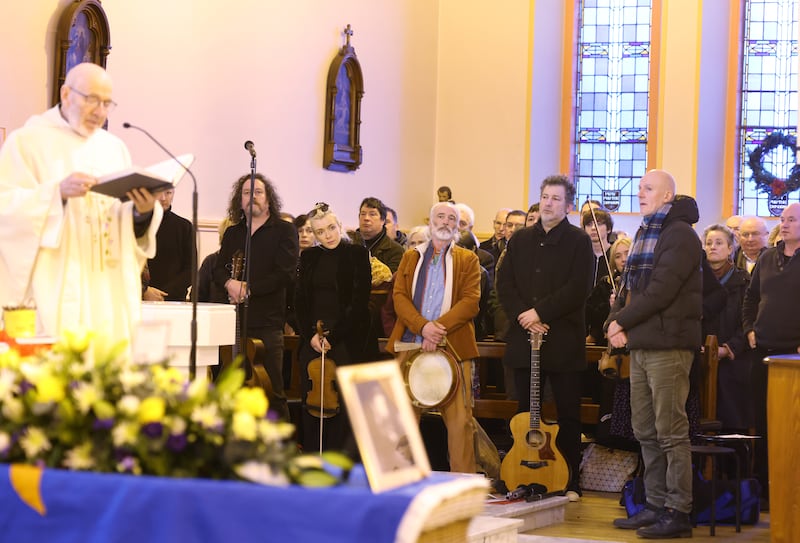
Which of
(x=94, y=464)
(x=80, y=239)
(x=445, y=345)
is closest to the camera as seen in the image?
(x=94, y=464)

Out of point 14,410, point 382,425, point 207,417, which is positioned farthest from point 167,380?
point 382,425

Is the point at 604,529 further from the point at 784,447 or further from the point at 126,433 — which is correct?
the point at 126,433

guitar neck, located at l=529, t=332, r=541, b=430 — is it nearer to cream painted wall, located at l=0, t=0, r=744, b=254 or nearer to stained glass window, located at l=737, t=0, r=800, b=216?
cream painted wall, located at l=0, t=0, r=744, b=254

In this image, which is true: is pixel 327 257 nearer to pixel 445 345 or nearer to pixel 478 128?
pixel 445 345

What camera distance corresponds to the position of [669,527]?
235 inches

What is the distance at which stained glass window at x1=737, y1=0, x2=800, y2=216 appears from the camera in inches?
547

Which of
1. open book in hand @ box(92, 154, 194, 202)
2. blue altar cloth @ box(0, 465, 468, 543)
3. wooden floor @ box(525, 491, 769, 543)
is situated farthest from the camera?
wooden floor @ box(525, 491, 769, 543)

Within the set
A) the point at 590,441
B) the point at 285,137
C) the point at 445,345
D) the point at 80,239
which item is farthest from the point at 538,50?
the point at 80,239

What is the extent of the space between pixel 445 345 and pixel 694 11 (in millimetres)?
8557

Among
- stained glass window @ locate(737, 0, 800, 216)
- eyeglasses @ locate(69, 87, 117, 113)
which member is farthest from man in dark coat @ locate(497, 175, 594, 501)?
stained glass window @ locate(737, 0, 800, 216)

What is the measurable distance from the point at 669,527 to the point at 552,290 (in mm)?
1443

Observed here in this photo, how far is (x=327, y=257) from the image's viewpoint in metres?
6.88

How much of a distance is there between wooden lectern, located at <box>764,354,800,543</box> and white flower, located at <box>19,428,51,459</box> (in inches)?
145

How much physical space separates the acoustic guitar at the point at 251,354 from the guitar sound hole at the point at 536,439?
140 cm
